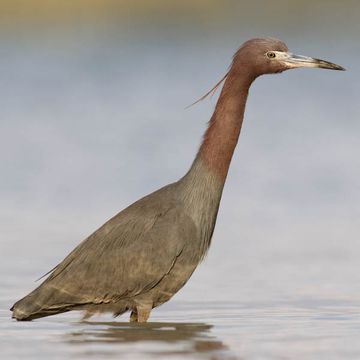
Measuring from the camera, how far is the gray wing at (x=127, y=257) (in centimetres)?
1061

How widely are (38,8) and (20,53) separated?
8.11 feet

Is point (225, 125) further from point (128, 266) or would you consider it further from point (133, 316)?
point (133, 316)

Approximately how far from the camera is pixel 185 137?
18.0m

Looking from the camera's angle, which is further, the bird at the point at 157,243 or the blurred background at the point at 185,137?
the blurred background at the point at 185,137

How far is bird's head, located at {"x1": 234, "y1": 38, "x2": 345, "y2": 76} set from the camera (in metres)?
11.2

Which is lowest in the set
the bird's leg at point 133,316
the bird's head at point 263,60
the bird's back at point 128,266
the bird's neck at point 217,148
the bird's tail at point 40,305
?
the bird's leg at point 133,316

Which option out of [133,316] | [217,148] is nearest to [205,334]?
[133,316]

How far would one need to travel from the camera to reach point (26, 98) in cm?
2027

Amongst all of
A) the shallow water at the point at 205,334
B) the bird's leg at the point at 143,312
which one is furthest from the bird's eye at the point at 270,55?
the bird's leg at the point at 143,312

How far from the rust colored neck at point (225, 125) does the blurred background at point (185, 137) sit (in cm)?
118

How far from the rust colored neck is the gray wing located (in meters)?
0.49

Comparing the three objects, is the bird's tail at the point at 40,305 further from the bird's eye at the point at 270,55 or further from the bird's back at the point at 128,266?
the bird's eye at the point at 270,55

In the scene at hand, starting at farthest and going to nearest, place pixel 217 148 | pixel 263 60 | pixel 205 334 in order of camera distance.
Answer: pixel 263 60, pixel 217 148, pixel 205 334

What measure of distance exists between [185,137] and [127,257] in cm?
735
